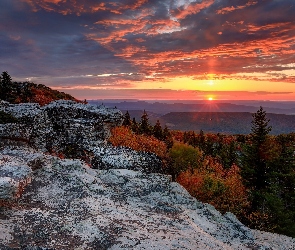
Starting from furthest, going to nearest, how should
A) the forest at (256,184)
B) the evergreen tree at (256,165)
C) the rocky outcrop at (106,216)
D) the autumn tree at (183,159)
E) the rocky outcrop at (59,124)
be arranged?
the autumn tree at (183,159)
the evergreen tree at (256,165)
the forest at (256,184)
the rocky outcrop at (59,124)
the rocky outcrop at (106,216)

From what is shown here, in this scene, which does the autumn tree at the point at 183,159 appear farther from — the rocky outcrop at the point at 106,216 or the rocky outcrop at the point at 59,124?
the rocky outcrop at the point at 106,216

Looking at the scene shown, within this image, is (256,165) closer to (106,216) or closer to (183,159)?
(183,159)

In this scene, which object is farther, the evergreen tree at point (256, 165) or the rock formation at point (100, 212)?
the evergreen tree at point (256, 165)

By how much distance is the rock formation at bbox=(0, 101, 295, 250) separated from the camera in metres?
7.21

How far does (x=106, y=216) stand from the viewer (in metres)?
8.49

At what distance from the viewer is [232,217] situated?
10.4 m

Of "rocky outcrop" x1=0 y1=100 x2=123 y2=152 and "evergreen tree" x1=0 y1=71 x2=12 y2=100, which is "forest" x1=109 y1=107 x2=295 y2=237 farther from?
"evergreen tree" x1=0 y1=71 x2=12 y2=100

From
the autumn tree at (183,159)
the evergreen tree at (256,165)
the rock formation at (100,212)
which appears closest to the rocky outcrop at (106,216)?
the rock formation at (100,212)

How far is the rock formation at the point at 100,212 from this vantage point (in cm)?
721

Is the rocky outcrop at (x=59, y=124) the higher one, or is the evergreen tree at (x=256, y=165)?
the rocky outcrop at (x=59, y=124)

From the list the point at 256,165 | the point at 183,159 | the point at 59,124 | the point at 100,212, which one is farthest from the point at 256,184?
the point at 100,212

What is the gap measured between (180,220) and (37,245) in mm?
4364

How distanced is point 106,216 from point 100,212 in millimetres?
285

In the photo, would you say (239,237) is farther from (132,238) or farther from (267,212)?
(267,212)
